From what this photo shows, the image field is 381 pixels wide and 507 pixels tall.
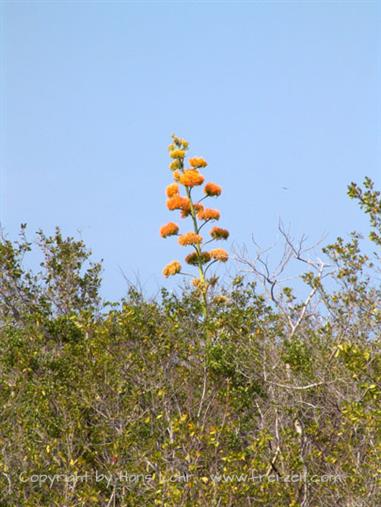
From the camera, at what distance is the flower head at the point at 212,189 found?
12.7 metres

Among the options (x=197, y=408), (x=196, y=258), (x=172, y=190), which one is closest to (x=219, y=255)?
(x=196, y=258)

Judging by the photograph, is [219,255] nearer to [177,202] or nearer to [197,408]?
[177,202]

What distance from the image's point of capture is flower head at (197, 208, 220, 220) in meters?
12.5

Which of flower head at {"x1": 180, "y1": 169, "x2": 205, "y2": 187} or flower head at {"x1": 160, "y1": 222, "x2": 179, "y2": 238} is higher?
flower head at {"x1": 180, "y1": 169, "x2": 205, "y2": 187}

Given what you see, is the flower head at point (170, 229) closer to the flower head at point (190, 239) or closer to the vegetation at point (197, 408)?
the flower head at point (190, 239)

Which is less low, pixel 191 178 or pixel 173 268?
pixel 191 178

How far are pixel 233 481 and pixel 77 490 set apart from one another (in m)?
1.37

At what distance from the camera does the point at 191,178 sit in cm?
1255

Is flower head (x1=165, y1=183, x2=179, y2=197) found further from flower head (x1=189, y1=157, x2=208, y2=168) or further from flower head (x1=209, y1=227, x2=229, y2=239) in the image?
flower head (x1=209, y1=227, x2=229, y2=239)

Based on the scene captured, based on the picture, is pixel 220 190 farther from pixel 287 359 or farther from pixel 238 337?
pixel 287 359

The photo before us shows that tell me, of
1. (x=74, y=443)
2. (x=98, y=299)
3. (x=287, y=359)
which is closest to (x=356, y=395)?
(x=287, y=359)

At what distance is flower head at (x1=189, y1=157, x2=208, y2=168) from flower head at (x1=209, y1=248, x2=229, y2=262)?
1.24 metres

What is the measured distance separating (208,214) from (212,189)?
1.33 feet

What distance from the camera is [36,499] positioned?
7.72 meters
